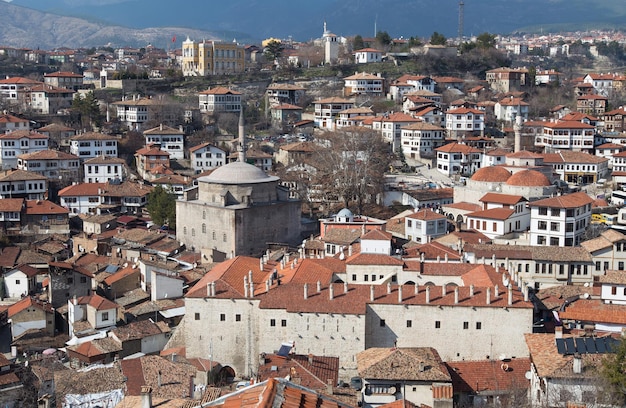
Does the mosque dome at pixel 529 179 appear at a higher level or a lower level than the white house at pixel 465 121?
lower

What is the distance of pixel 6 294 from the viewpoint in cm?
2970

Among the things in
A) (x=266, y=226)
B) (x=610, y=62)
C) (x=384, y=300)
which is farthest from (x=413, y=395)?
(x=610, y=62)

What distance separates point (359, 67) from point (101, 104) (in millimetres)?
21854

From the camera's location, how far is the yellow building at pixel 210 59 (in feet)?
234

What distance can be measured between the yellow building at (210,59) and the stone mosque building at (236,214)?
126 ft

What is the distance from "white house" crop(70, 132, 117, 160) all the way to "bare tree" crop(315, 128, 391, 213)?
11789 millimetres

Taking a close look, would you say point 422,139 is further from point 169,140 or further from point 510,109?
point 169,140

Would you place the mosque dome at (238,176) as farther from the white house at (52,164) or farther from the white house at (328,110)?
the white house at (328,110)

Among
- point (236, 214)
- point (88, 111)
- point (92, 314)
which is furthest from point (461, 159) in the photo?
point (92, 314)

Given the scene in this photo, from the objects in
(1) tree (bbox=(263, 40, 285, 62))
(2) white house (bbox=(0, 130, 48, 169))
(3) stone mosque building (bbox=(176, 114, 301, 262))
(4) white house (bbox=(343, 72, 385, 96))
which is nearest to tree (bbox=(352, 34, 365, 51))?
(1) tree (bbox=(263, 40, 285, 62))

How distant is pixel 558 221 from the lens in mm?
30656

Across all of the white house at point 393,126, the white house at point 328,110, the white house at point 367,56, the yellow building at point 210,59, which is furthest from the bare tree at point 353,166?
the white house at point 367,56

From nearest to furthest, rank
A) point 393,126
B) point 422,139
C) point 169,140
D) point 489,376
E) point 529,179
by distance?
1. point 489,376
2. point 529,179
3. point 169,140
4. point 422,139
5. point 393,126

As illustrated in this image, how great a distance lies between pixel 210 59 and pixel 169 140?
76.9ft
